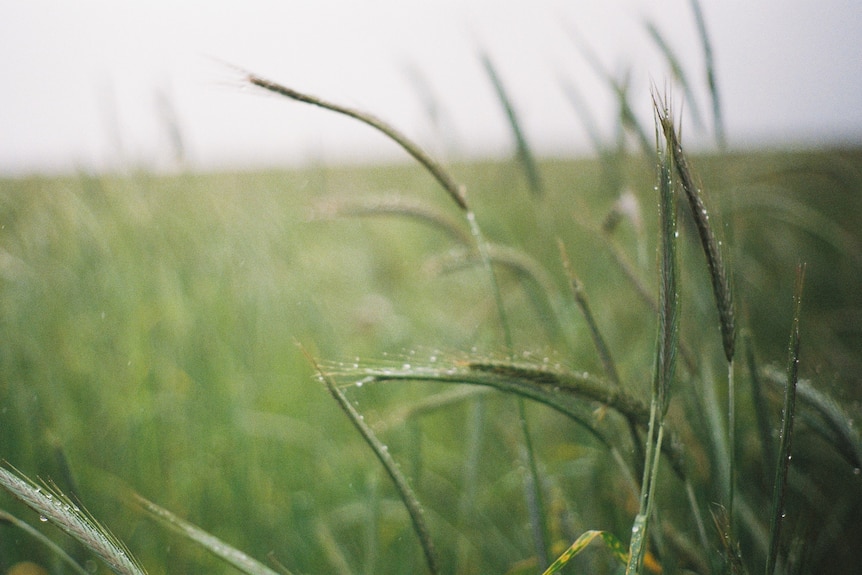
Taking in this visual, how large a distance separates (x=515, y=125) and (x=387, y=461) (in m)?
0.77

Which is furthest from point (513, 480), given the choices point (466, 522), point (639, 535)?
point (639, 535)

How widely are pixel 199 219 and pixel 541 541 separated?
6.83ft

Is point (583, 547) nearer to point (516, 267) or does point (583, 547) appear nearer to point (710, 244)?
point (710, 244)

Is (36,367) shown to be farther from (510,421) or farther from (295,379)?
(510,421)

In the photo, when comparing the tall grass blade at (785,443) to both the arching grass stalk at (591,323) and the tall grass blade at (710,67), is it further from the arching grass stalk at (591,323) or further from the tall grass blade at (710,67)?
the tall grass blade at (710,67)

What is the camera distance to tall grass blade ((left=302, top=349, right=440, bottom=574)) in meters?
0.52

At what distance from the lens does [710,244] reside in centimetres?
61

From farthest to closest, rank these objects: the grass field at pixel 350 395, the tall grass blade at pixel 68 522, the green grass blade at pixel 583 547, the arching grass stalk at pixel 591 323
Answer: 1. the grass field at pixel 350 395
2. the arching grass stalk at pixel 591 323
3. the green grass blade at pixel 583 547
4. the tall grass blade at pixel 68 522

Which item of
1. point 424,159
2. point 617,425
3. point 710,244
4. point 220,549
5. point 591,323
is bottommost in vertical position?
point 617,425

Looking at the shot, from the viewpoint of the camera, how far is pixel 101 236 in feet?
5.65

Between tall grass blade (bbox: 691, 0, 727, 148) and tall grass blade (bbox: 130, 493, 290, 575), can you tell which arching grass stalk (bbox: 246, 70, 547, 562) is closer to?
tall grass blade (bbox: 130, 493, 290, 575)

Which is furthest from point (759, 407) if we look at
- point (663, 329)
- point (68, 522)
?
point (68, 522)

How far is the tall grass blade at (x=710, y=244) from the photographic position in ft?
1.88

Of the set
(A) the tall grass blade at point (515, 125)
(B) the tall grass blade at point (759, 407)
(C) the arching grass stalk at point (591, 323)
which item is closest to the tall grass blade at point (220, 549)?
(C) the arching grass stalk at point (591, 323)
